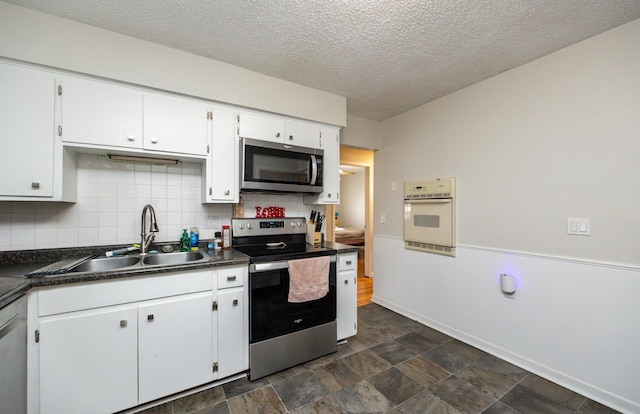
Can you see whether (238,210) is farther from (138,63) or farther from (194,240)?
(138,63)

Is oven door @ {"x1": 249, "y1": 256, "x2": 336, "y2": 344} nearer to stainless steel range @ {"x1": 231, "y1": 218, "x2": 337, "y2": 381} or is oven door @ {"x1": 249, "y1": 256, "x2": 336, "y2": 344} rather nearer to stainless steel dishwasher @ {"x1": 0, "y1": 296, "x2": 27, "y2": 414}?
stainless steel range @ {"x1": 231, "y1": 218, "x2": 337, "y2": 381}

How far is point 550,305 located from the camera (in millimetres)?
2062

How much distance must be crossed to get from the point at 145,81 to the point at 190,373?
6.96 ft

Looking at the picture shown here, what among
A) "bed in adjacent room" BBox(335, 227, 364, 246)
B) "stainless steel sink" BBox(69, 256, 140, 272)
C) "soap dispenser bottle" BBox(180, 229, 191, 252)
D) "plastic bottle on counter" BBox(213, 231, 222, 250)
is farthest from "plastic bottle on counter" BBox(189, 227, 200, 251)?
"bed in adjacent room" BBox(335, 227, 364, 246)

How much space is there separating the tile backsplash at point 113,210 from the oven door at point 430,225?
206cm

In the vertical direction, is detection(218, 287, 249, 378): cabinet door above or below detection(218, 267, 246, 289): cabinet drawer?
below

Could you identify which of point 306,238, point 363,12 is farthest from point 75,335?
point 363,12

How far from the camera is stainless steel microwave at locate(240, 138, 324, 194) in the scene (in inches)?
89.7

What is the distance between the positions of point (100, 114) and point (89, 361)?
5.23 feet

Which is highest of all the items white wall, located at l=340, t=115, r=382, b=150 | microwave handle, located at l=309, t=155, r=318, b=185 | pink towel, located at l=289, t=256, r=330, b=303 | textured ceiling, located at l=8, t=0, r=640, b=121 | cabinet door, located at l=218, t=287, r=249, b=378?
textured ceiling, located at l=8, t=0, r=640, b=121

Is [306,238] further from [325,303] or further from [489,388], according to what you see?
[489,388]

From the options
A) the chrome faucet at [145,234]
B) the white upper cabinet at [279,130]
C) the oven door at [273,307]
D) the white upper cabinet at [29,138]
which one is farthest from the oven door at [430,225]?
the white upper cabinet at [29,138]

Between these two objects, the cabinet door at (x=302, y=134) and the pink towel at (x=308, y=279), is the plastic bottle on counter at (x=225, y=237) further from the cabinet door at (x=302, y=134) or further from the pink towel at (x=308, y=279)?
the cabinet door at (x=302, y=134)

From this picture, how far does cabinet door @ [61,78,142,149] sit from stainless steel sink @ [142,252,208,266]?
855 mm
